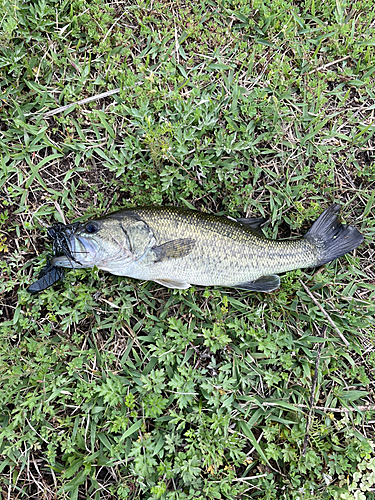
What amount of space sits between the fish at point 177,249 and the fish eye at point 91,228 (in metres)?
0.01

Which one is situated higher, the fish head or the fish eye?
the fish eye

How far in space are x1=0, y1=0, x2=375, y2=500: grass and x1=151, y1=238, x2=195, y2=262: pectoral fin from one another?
0.50m

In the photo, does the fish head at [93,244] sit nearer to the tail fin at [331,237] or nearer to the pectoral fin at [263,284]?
the pectoral fin at [263,284]

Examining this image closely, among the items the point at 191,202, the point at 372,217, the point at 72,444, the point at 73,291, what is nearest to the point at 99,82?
the point at 191,202

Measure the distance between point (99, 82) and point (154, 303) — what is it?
9.16 feet

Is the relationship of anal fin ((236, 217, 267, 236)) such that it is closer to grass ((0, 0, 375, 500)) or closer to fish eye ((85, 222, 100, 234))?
grass ((0, 0, 375, 500))

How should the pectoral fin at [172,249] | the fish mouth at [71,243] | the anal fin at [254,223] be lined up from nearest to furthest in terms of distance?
the fish mouth at [71,243] → the pectoral fin at [172,249] → the anal fin at [254,223]

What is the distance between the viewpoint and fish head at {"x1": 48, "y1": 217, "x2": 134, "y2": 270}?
11.6ft

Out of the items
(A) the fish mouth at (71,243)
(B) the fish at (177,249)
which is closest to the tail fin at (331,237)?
(B) the fish at (177,249)

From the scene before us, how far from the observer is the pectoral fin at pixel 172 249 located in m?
3.63

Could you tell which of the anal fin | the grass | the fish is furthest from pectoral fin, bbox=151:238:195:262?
the anal fin

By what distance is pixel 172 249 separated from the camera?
143 inches

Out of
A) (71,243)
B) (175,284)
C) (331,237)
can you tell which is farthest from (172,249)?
(331,237)

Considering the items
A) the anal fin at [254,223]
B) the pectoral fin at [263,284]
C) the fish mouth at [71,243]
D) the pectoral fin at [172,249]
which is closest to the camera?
the fish mouth at [71,243]
